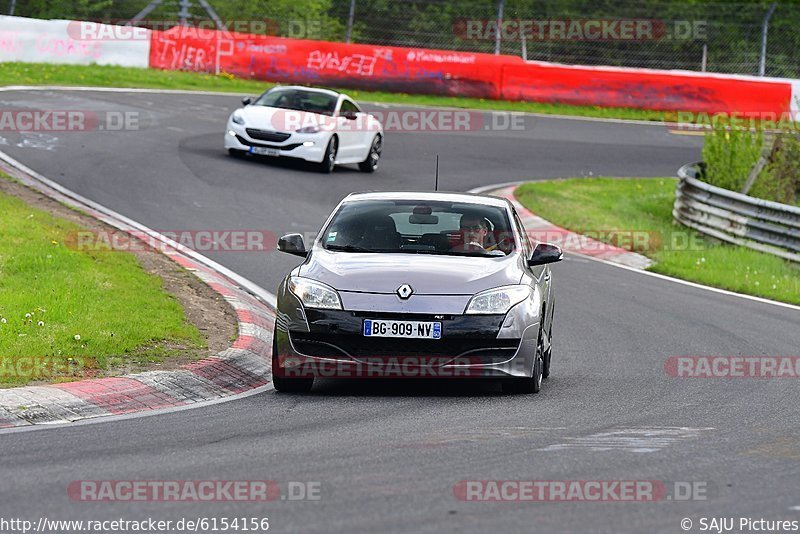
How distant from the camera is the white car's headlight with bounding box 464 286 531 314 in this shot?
928 cm

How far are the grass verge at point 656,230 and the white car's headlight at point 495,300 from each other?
27.4 feet

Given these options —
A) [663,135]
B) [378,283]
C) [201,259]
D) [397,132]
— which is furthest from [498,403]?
[663,135]

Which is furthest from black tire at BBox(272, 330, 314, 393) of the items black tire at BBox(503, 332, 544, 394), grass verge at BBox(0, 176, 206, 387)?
black tire at BBox(503, 332, 544, 394)

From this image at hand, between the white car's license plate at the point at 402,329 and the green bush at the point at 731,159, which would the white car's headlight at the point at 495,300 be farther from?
the green bush at the point at 731,159

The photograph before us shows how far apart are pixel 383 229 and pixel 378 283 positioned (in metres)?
1.12

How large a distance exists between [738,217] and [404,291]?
12.8 m

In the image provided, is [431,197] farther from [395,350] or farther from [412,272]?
[395,350]

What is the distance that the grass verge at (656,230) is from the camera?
1803 cm

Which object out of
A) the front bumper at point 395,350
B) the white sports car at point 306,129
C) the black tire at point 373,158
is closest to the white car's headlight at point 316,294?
the front bumper at point 395,350

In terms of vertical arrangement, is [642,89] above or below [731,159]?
above

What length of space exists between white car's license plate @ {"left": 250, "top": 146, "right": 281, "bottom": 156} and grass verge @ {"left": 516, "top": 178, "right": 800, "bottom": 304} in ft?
13.7

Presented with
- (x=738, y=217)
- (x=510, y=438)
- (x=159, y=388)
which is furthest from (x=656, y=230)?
(x=510, y=438)

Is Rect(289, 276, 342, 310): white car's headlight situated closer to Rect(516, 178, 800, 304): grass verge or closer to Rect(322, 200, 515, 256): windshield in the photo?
Rect(322, 200, 515, 256): windshield

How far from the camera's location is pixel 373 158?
25531 mm
